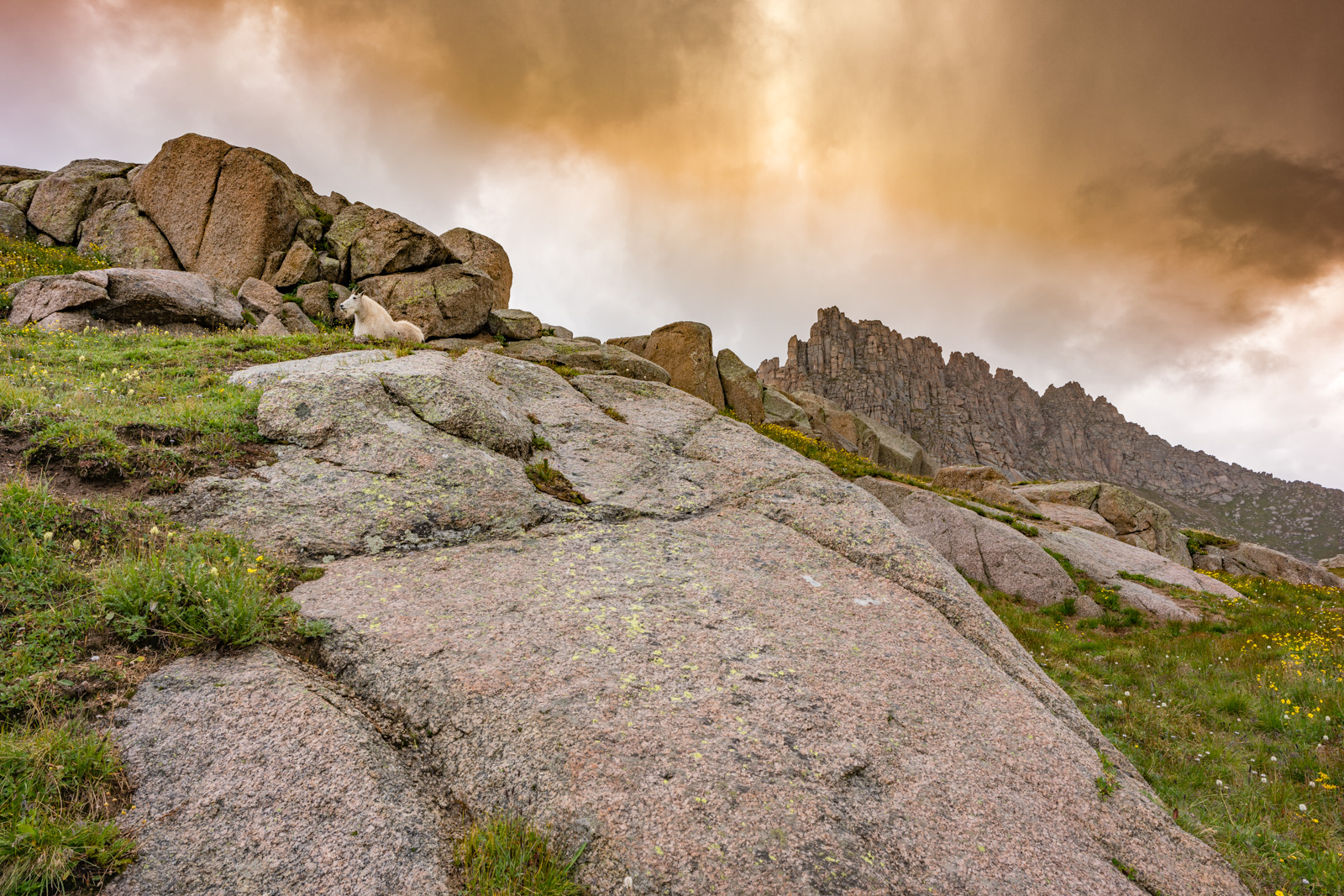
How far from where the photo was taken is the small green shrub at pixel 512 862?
3611 mm

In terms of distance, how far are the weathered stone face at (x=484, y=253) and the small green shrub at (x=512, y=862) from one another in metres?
34.9

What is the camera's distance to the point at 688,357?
33.8 metres

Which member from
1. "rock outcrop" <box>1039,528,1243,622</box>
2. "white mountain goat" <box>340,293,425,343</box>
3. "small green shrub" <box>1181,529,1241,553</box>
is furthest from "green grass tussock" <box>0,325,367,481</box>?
"small green shrub" <box>1181,529,1241,553</box>

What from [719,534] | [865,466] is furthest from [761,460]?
[865,466]

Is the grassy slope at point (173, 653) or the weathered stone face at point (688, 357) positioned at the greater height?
the weathered stone face at point (688, 357)

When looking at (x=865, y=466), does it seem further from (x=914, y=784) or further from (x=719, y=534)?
(x=914, y=784)

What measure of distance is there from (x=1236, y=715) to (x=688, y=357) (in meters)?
27.5

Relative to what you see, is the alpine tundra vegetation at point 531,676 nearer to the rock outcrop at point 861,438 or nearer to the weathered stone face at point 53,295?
the weathered stone face at point 53,295

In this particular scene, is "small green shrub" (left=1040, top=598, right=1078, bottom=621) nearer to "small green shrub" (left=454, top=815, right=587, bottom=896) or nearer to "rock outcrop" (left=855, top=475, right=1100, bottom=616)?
"rock outcrop" (left=855, top=475, right=1100, bottom=616)

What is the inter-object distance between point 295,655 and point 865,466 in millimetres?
25970

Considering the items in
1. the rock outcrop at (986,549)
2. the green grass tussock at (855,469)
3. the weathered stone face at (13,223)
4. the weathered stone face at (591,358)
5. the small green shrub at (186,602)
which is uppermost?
the weathered stone face at (13,223)

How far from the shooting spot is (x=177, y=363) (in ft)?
41.3

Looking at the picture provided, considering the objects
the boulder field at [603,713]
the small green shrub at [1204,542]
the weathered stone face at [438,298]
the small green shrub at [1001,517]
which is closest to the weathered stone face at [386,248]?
the weathered stone face at [438,298]

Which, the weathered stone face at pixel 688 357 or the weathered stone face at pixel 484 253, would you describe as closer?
the weathered stone face at pixel 688 357
